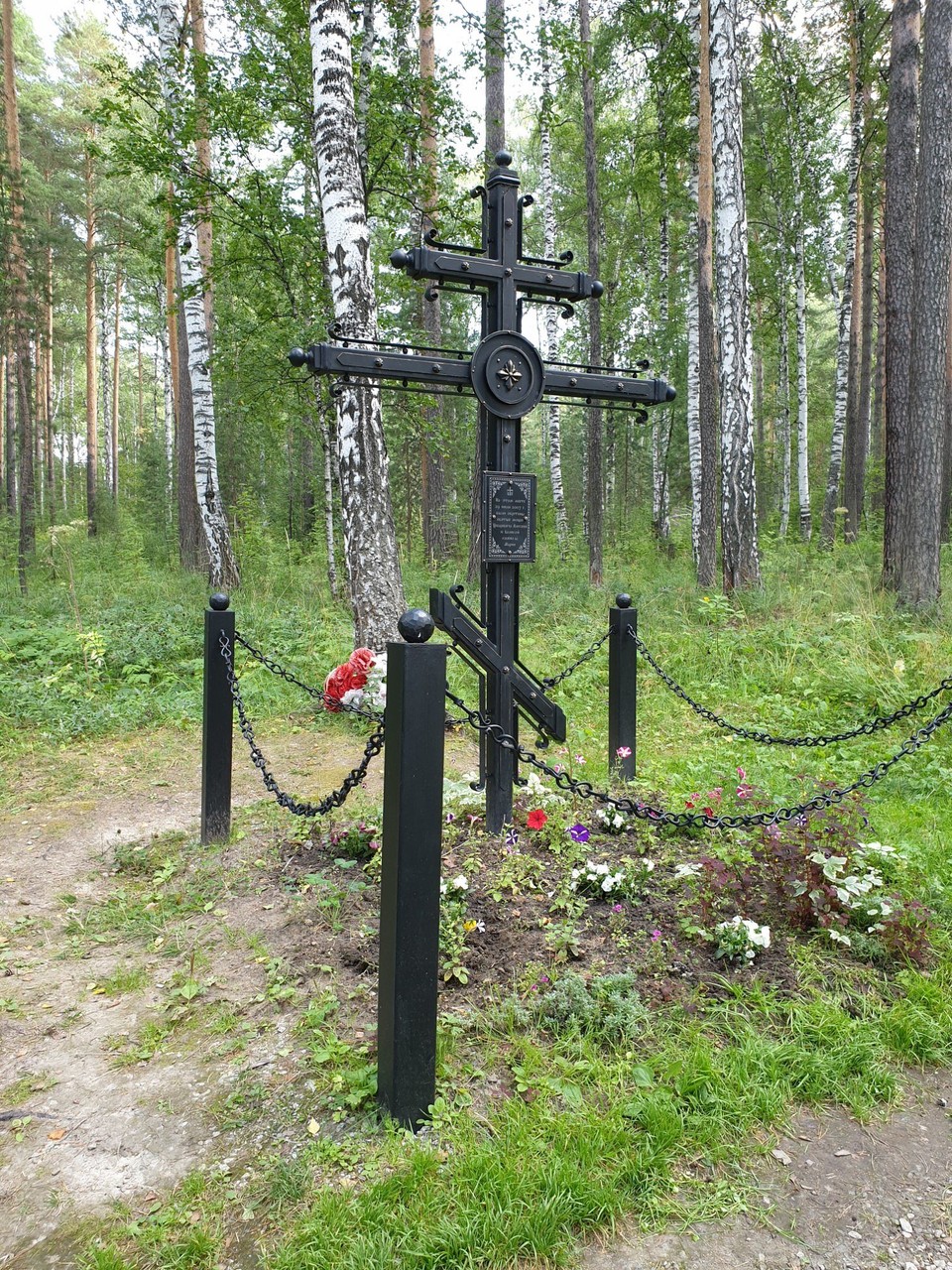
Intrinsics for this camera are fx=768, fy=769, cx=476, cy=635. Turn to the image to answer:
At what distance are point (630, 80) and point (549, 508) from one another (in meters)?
12.0

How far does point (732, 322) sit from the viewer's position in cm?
988

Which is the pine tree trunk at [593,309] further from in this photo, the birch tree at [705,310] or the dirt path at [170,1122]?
the dirt path at [170,1122]

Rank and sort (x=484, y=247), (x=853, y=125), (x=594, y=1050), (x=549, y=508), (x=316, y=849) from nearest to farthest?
(x=594, y=1050), (x=484, y=247), (x=316, y=849), (x=853, y=125), (x=549, y=508)

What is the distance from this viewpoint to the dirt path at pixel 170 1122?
75.6 inches

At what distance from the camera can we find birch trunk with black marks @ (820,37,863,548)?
15.8 metres

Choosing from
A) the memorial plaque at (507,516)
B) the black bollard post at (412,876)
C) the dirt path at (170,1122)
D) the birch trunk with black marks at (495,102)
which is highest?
the birch trunk with black marks at (495,102)

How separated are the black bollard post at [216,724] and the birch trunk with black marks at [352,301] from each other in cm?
267

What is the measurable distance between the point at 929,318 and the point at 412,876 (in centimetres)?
867

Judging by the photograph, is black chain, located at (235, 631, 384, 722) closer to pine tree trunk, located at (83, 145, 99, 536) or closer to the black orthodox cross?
the black orthodox cross

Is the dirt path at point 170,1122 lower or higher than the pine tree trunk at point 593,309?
lower

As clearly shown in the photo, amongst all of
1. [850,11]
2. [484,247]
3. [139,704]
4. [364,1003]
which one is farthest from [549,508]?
[364,1003]

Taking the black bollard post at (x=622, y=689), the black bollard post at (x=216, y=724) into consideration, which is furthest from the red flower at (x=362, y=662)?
the black bollard post at (x=622, y=689)

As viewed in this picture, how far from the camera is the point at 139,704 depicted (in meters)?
7.31

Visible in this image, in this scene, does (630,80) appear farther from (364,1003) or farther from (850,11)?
(364,1003)
